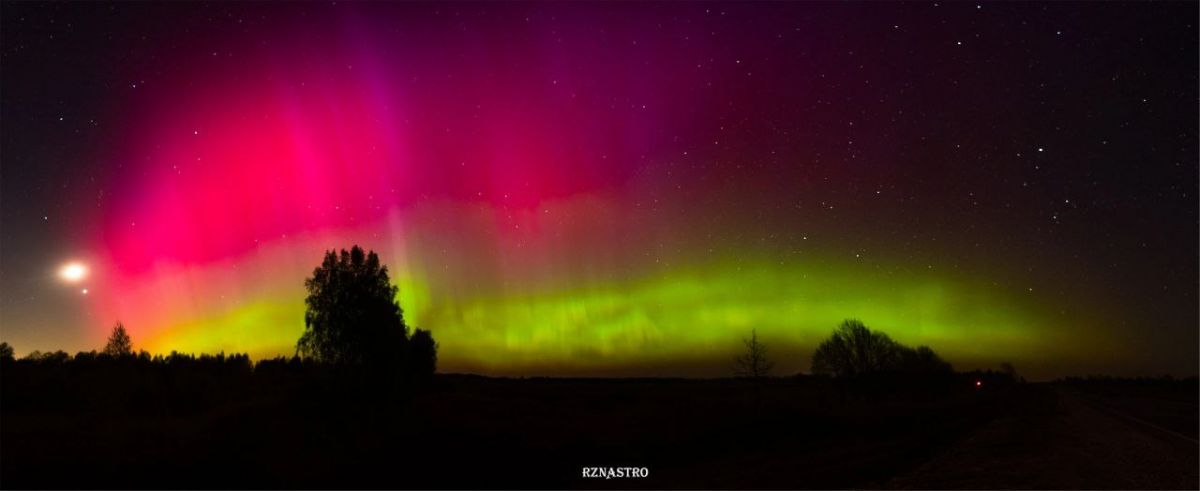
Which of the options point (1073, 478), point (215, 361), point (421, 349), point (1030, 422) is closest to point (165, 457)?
point (1073, 478)

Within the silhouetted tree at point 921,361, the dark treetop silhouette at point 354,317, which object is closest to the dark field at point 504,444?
the dark treetop silhouette at point 354,317

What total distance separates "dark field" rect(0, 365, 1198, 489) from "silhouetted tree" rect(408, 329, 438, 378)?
23.4 metres

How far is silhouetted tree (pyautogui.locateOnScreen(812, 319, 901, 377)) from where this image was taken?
2963 inches

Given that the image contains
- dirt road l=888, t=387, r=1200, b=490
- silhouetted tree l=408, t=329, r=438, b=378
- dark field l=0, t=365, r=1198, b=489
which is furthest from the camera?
silhouetted tree l=408, t=329, r=438, b=378

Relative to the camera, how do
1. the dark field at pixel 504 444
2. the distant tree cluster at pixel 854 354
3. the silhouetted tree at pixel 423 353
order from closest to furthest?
1. the dark field at pixel 504 444
2. the silhouetted tree at pixel 423 353
3. the distant tree cluster at pixel 854 354

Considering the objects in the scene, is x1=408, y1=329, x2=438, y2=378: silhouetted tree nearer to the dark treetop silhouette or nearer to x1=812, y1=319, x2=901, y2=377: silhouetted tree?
the dark treetop silhouette

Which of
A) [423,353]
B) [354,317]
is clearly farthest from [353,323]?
[423,353]

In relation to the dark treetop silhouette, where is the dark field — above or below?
below

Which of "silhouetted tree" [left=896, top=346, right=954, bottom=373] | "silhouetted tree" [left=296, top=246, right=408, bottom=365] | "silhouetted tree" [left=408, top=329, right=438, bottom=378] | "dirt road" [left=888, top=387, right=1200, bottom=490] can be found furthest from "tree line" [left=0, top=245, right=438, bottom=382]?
"silhouetted tree" [left=896, top=346, right=954, bottom=373]

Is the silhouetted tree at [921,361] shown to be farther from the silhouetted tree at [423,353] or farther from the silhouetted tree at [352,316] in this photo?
the silhouetted tree at [352,316]

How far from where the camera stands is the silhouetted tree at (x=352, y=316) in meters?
45.6

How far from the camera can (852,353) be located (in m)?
76.4

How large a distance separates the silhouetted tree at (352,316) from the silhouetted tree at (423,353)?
13506mm

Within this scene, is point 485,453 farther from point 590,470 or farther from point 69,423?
point 69,423
